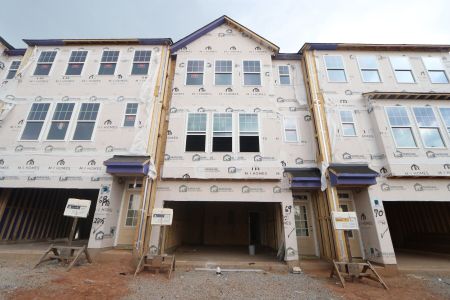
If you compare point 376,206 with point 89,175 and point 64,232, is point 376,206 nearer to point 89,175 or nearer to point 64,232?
point 89,175

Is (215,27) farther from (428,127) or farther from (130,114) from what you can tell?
(428,127)

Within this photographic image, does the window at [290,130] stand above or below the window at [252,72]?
below

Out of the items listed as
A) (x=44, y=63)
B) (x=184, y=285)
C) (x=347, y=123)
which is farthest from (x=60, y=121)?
(x=347, y=123)

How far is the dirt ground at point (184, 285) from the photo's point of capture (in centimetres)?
540

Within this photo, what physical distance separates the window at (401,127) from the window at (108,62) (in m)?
14.1

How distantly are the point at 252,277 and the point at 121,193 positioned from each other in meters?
6.62

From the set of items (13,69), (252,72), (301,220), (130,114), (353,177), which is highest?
(13,69)

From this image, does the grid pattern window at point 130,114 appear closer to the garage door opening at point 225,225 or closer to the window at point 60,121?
the window at point 60,121

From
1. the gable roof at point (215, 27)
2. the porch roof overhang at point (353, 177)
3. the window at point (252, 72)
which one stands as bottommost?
the porch roof overhang at point (353, 177)

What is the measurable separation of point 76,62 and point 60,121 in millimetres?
3653

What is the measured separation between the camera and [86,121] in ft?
33.9

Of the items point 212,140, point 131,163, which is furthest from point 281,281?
point 131,163

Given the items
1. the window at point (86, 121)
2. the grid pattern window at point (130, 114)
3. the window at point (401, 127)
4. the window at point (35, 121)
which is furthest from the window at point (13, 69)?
the window at point (401, 127)

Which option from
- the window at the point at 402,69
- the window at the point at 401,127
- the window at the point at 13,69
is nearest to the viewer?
the window at the point at 401,127
